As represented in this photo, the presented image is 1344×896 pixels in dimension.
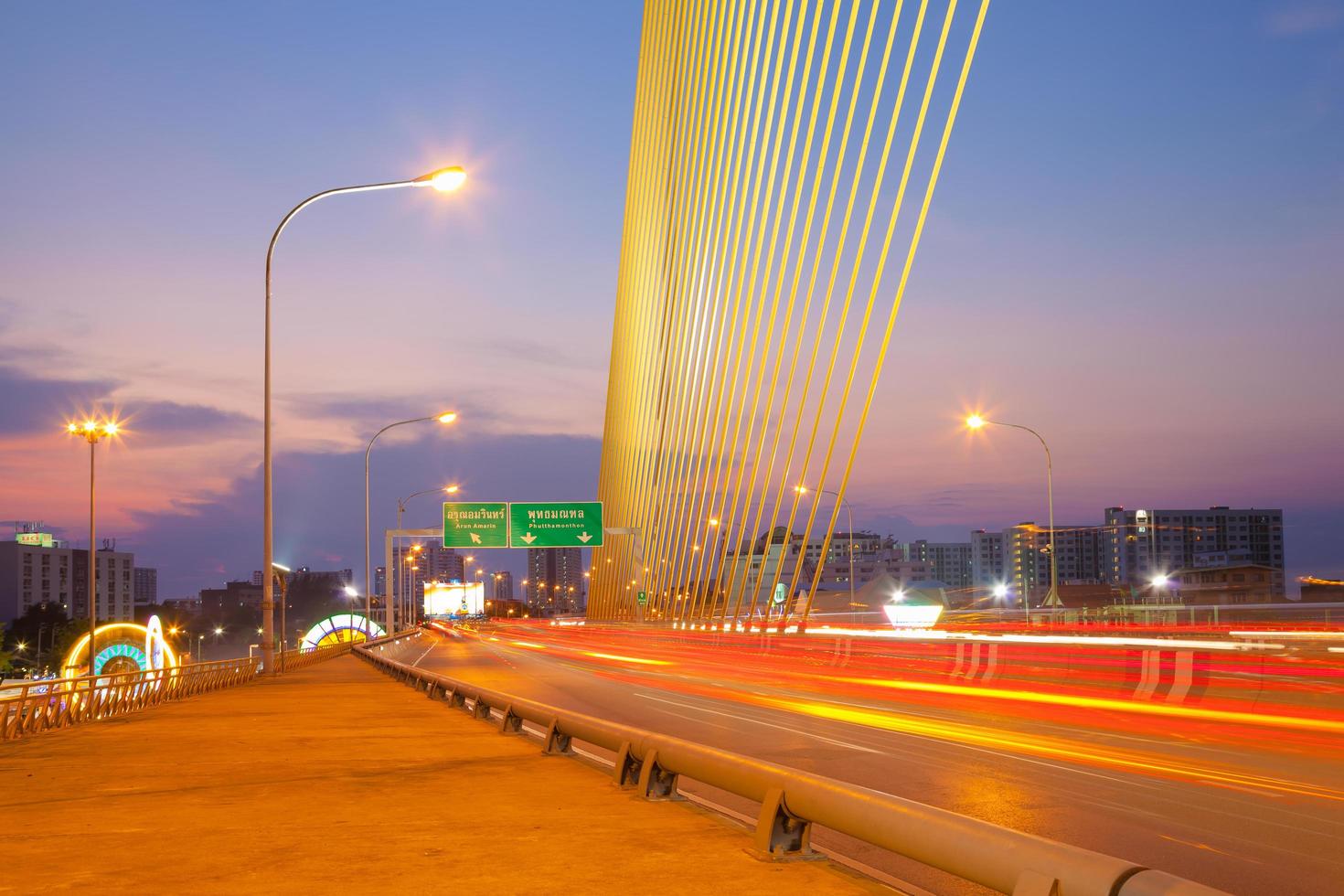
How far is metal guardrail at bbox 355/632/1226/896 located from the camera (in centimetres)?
407

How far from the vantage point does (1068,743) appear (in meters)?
13.9

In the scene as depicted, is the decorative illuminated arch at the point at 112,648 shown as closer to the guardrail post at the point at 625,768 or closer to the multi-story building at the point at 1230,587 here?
the multi-story building at the point at 1230,587

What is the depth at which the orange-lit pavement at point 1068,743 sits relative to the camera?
26.6 ft

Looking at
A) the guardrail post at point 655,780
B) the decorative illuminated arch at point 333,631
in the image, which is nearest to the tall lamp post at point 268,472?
the guardrail post at point 655,780

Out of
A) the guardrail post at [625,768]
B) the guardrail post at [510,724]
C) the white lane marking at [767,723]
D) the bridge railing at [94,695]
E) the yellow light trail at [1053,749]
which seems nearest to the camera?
the guardrail post at [625,768]

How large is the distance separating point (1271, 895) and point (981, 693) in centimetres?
1417

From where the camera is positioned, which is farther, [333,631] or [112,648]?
[333,631]

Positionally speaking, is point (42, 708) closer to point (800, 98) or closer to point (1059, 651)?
point (1059, 651)

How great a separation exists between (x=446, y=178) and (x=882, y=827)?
22.2 metres

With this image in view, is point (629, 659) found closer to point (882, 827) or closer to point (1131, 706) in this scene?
point (1131, 706)

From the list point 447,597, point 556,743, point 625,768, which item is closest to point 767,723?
point 556,743

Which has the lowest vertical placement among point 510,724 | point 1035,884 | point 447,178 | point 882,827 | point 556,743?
point 510,724

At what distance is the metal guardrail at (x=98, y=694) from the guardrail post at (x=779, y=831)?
1196cm

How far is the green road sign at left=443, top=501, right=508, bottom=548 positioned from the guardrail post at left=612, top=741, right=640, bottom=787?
5250cm
